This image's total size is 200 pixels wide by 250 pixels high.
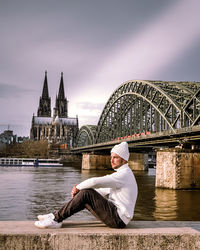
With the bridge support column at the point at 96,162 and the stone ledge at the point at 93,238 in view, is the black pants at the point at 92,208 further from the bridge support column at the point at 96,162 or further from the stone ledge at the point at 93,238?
the bridge support column at the point at 96,162

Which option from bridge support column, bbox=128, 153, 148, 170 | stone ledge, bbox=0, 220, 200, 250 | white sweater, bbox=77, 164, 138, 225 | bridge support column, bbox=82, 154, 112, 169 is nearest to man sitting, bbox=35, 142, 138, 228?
white sweater, bbox=77, 164, 138, 225

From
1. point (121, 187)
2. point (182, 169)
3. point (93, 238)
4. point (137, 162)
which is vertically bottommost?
point (137, 162)

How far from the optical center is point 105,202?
192 inches

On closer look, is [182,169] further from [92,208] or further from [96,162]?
[96,162]

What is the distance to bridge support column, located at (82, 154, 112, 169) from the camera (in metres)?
71.3

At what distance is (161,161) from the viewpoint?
27156 mm

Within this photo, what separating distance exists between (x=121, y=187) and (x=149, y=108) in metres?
58.6

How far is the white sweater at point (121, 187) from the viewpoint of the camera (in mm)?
4793

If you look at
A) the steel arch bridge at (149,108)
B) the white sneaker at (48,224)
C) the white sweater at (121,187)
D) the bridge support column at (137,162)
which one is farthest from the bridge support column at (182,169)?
the bridge support column at (137,162)

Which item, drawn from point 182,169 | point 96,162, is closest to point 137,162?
point 96,162

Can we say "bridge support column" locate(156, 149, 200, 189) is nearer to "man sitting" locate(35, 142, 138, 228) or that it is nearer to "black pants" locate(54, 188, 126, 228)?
"man sitting" locate(35, 142, 138, 228)

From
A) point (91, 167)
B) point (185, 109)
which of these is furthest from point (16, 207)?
point (91, 167)

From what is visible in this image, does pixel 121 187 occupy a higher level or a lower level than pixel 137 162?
higher

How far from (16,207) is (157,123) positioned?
28.6 m
